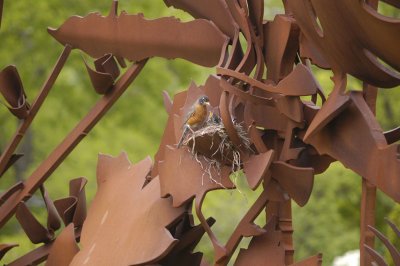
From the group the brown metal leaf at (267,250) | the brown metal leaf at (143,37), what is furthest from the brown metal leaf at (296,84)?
the brown metal leaf at (143,37)

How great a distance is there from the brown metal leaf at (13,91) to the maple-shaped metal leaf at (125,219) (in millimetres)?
434

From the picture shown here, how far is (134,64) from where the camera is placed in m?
3.60

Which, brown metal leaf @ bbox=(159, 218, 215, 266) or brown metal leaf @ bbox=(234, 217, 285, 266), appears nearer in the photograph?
brown metal leaf @ bbox=(234, 217, 285, 266)

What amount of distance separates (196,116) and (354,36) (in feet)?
1.87

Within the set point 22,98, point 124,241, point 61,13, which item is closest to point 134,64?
point 22,98

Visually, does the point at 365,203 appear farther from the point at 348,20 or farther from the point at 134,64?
the point at 134,64

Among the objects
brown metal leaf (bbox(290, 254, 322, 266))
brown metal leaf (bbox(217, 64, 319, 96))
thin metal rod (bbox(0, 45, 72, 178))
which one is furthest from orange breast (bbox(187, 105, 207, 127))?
thin metal rod (bbox(0, 45, 72, 178))

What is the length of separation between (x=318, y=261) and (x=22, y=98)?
1581 millimetres

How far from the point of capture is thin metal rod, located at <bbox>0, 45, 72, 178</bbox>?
370 cm

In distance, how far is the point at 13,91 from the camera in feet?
12.3

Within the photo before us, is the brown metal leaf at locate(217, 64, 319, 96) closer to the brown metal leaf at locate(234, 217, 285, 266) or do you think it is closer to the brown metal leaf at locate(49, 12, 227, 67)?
the brown metal leaf at locate(234, 217, 285, 266)

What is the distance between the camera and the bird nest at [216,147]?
280 centimetres

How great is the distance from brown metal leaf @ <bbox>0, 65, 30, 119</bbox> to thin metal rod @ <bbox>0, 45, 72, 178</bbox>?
3 cm

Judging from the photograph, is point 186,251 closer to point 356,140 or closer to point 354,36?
point 356,140
